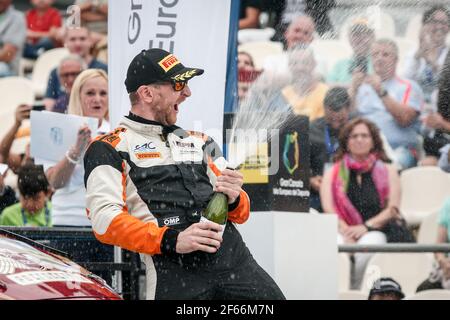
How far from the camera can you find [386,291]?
29.9ft

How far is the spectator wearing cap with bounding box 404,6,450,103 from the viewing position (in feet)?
38.0

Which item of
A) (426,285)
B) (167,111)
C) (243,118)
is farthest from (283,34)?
(167,111)

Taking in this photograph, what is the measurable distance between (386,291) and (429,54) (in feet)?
11.9

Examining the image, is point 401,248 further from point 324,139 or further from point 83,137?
point 83,137

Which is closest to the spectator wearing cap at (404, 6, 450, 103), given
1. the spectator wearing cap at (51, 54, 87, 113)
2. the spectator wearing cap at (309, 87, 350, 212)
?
the spectator wearing cap at (309, 87, 350, 212)

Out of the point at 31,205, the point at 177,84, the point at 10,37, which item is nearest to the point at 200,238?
the point at 177,84

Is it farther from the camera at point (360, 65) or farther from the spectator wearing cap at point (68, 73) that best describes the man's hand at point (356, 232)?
the spectator wearing cap at point (68, 73)

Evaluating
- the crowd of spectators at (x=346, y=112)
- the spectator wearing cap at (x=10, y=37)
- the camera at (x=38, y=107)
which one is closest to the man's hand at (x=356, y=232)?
the crowd of spectators at (x=346, y=112)

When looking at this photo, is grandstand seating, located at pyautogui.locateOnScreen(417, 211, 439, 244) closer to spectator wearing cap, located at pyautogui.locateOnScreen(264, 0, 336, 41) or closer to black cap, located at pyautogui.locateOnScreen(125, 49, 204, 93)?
spectator wearing cap, located at pyautogui.locateOnScreen(264, 0, 336, 41)

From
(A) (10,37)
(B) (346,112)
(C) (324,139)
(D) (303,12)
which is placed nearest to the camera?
(C) (324,139)

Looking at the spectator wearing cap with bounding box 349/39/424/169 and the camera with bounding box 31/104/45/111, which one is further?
the camera with bounding box 31/104/45/111

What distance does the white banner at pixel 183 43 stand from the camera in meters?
7.52

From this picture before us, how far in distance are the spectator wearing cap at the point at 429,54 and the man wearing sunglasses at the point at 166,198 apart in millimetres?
5860

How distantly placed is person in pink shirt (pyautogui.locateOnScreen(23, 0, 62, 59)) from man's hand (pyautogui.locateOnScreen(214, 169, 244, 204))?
363 inches
